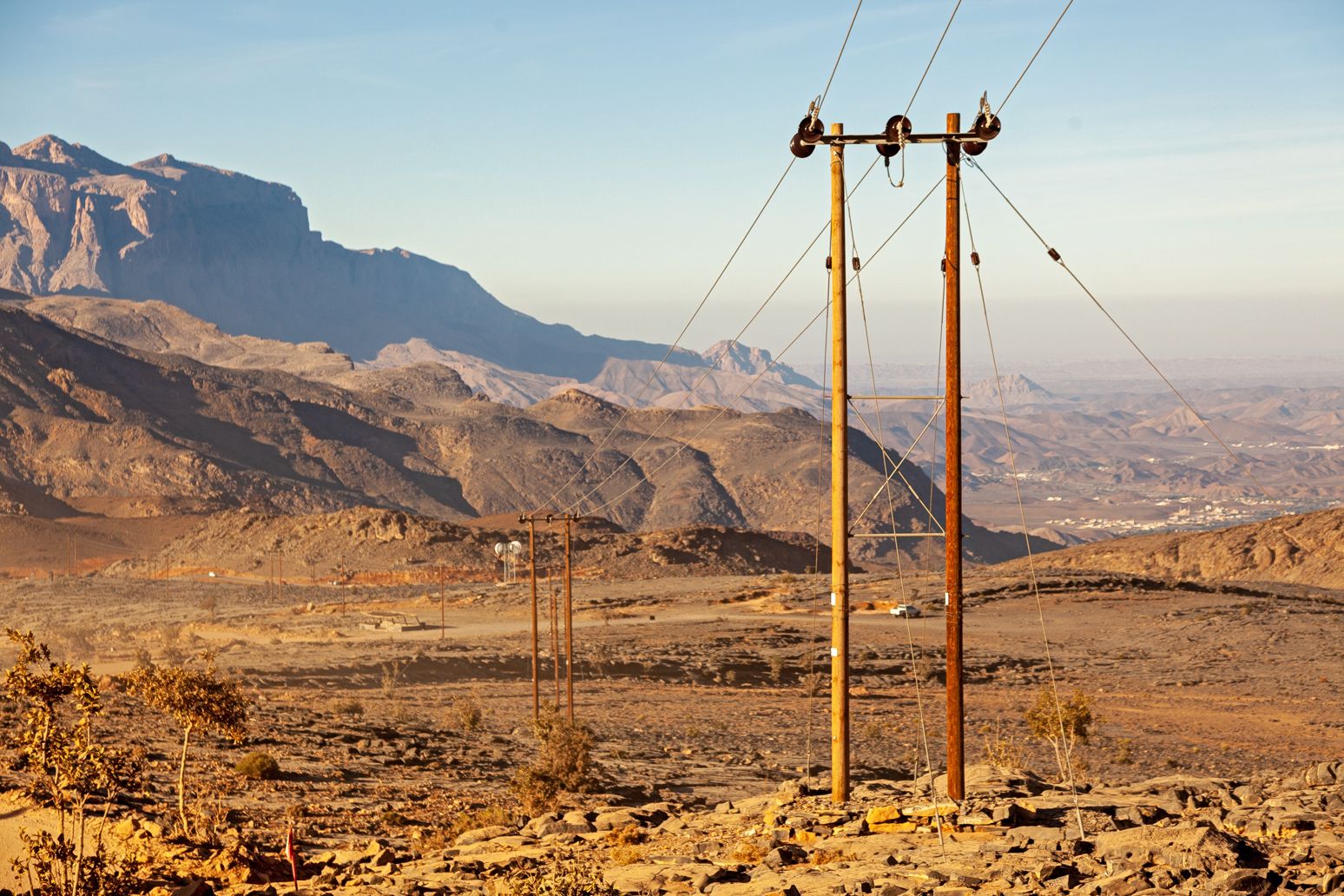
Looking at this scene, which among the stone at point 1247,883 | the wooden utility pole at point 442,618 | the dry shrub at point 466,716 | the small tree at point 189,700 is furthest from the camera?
the wooden utility pole at point 442,618

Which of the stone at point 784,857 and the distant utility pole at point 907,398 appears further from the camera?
the distant utility pole at point 907,398

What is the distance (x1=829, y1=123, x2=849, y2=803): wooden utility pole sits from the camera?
57.2 feet

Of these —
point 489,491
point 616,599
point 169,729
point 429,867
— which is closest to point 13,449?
point 489,491

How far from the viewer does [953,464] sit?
55.0 ft

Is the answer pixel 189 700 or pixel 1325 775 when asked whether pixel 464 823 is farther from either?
pixel 1325 775

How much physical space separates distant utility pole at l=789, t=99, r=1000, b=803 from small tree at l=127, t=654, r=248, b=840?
9.68 meters

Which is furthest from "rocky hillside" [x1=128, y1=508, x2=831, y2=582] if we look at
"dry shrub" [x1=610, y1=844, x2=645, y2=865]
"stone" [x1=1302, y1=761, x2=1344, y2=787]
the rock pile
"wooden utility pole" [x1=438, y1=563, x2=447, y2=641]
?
"dry shrub" [x1=610, y1=844, x2=645, y2=865]

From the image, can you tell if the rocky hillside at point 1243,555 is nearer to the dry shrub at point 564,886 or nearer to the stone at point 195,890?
the stone at point 195,890

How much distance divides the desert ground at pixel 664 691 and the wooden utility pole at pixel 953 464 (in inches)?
58.0

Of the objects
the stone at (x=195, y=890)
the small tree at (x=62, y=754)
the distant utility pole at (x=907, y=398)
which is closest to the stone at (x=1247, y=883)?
the distant utility pole at (x=907, y=398)

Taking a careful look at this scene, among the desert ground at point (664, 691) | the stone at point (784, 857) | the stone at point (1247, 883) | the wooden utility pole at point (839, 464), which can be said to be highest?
the wooden utility pole at point (839, 464)

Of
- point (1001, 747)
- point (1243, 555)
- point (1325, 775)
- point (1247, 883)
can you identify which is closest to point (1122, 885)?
point (1247, 883)

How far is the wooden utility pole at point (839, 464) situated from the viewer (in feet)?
57.2

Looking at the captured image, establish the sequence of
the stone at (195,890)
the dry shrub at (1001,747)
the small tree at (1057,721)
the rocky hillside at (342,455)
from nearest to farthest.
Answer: the stone at (195,890)
the dry shrub at (1001,747)
the small tree at (1057,721)
the rocky hillside at (342,455)
